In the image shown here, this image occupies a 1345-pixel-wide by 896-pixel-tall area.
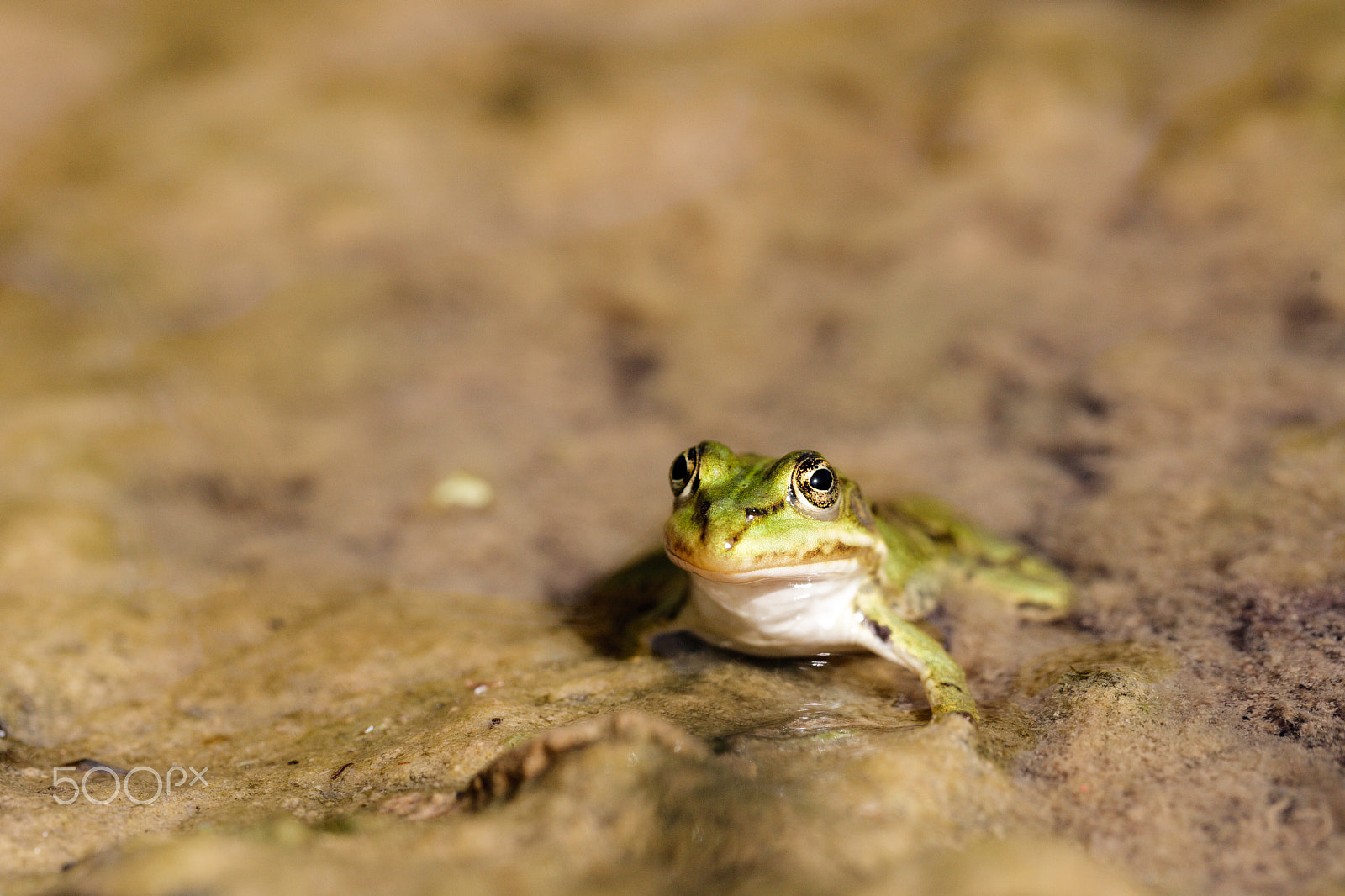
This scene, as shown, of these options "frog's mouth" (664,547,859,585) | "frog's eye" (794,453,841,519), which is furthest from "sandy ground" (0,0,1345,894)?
"frog's eye" (794,453,841,519)

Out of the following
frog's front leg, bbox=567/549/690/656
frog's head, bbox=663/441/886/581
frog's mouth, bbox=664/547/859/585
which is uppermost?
frog's head, bbox=663/441/886/581

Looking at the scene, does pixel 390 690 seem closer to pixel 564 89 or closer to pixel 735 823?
pixel 735 823

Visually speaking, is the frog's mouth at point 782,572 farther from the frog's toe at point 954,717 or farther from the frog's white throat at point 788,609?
the frog's toe at point 954,717

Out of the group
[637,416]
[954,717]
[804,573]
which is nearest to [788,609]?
[804,573]

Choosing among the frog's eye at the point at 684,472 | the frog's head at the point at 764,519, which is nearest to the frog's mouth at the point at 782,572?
the frog's head at the point at 764,519

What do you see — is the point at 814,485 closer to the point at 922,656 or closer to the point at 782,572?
the point at 782,572

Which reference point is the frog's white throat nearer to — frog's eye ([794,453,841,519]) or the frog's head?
the frog's head

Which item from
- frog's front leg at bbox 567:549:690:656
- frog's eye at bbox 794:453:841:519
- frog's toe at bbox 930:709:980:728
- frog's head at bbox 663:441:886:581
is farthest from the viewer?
frog's front leg at bbox 567:549:690:656
